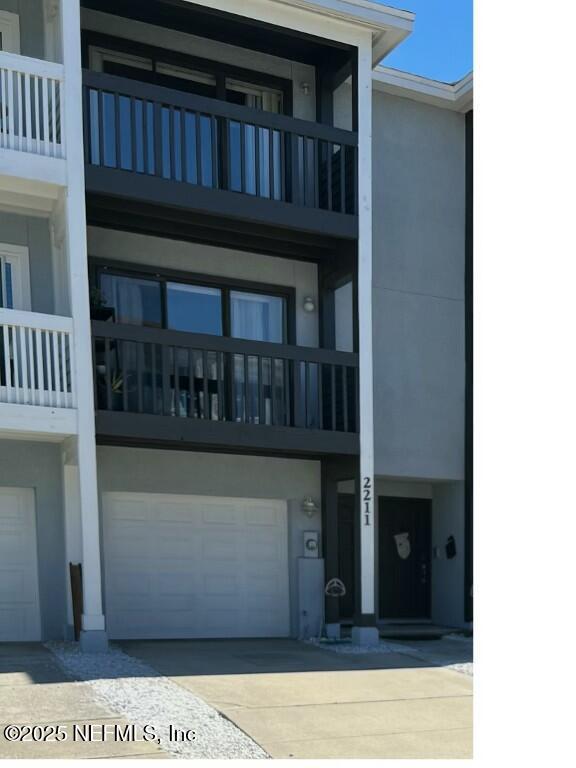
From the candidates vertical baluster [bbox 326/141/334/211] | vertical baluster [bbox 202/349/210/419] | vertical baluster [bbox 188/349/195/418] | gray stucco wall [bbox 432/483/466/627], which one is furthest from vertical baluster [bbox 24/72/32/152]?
gray stucco wall [bbox 432/483/466/627]

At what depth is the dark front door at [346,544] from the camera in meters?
14.1

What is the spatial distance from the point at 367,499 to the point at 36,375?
456cm

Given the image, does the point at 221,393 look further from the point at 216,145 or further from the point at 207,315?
the point at 216,145

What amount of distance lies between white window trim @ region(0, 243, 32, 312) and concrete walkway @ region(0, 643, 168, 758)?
435 centimetres

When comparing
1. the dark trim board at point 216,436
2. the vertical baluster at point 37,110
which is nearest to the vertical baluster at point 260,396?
the dark trim board at point 216,436

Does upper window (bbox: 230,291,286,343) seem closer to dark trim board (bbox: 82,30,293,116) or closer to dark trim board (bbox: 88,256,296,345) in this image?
dark trim board (bbox: 88,256,296,345)

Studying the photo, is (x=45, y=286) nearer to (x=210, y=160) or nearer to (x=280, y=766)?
(x=210, y=160)

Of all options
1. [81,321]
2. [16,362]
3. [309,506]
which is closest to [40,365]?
[16,362]

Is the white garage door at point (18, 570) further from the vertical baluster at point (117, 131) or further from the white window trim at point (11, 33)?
the white window trim at point (11, 33)

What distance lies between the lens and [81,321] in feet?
33.8

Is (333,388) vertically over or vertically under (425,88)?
under

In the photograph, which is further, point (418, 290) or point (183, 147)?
point (418, 290)

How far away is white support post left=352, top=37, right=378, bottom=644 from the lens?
1174cm
